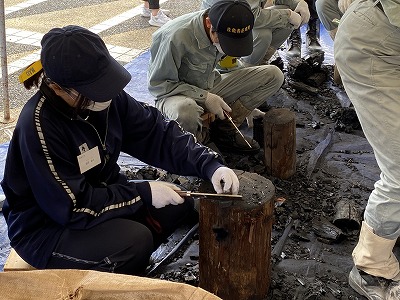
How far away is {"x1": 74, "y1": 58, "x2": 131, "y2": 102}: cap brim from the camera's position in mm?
2365

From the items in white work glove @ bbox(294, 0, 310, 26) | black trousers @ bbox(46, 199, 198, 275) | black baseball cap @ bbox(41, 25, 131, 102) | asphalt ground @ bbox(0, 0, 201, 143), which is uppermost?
black baseball cap @ bbox(41, 25, 131, 102)

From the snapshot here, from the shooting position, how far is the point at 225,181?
2570mm

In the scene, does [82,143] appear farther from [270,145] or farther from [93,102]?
[270,145]

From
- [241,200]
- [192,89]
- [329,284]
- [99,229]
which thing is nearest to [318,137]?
[192,89]

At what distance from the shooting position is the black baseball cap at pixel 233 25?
3494 millimetres

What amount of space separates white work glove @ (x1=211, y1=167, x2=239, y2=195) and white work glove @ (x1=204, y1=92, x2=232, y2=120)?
4.24ft

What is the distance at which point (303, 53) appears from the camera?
228 inches

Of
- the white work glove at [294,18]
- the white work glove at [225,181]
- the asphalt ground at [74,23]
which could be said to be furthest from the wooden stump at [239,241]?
the asphalt ground at [74,23]

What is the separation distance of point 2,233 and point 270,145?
1733 millimetres

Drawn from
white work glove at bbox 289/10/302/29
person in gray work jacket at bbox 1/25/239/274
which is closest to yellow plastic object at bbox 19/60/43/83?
person in gray work jacket at bbox 1/25/239/274

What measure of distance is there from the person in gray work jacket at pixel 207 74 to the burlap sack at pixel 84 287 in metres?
1.85

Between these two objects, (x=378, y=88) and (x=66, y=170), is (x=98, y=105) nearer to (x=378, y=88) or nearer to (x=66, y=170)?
(x=66, y=170)

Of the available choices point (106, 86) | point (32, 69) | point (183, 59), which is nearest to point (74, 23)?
point (183, 59)

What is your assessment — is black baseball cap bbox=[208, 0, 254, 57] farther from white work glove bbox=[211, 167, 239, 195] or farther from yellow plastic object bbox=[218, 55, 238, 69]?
white work glove bbox=[211, 167, 239, 195]
